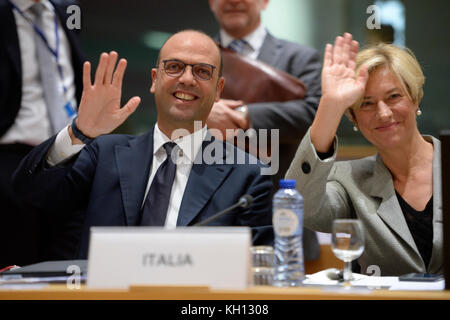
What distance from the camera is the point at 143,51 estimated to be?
10.4ft

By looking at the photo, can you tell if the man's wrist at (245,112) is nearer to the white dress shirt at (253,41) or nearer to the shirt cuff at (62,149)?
the white dress shirt at (253,41)

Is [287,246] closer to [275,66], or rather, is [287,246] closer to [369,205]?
[369,205]

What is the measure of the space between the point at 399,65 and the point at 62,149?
1.11m

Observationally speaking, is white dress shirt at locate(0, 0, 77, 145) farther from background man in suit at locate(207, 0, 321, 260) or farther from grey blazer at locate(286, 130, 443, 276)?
grey blazer at locate(286, 130, 443, 276)

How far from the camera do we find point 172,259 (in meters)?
1.11

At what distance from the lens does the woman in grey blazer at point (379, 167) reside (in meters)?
1.66

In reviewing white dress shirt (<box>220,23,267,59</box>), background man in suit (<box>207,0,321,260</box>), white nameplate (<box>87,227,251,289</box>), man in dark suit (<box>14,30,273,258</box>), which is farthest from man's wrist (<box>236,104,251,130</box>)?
white nameplate (<box>87,227,251,289</box>)

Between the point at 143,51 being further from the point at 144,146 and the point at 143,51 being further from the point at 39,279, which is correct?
the point at 39,279

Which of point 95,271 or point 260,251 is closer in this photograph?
point 95,271

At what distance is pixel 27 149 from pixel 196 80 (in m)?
0.91

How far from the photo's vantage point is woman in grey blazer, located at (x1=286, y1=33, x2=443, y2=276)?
65.3 inches

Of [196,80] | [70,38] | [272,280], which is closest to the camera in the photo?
[272,280]

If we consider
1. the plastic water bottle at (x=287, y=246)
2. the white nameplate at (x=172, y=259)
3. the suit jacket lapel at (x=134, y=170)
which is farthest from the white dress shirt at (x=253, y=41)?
the white nameplate at (x=172, y=259)
